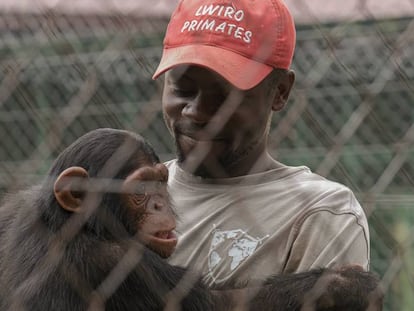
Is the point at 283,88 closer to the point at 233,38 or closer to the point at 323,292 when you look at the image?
the point at 233,38

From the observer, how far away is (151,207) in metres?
2.52

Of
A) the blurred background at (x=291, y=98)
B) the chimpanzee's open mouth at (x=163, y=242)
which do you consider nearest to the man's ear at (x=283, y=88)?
the chimpanzee's open mouth at (x=163, y=242)

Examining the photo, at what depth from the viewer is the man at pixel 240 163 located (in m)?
2.45

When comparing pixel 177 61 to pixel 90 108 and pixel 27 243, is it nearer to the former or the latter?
pixel 27 243

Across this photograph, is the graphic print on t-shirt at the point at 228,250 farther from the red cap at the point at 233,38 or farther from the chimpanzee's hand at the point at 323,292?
the red cap at the point at 233,38

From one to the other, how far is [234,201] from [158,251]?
206 millimetres

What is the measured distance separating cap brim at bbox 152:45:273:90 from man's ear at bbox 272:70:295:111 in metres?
0.12

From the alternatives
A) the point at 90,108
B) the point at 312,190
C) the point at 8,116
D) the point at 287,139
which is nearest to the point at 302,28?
the point at 287,139

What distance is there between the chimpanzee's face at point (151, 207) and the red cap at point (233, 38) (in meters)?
0.23

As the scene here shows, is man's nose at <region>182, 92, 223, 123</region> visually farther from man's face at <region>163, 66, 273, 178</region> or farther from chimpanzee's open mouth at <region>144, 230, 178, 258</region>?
chimpanzee's open mouth at <region>144, 230, 178, 258</region>

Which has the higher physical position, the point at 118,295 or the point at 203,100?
the point at 203,100

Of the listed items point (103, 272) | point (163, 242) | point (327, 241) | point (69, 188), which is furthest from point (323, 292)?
point (69, 188)

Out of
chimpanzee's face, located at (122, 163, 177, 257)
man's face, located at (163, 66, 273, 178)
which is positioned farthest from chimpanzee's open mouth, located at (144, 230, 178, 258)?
man's face, located at (163, 66, 273, 178)

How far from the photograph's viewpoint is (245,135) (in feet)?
8.23
